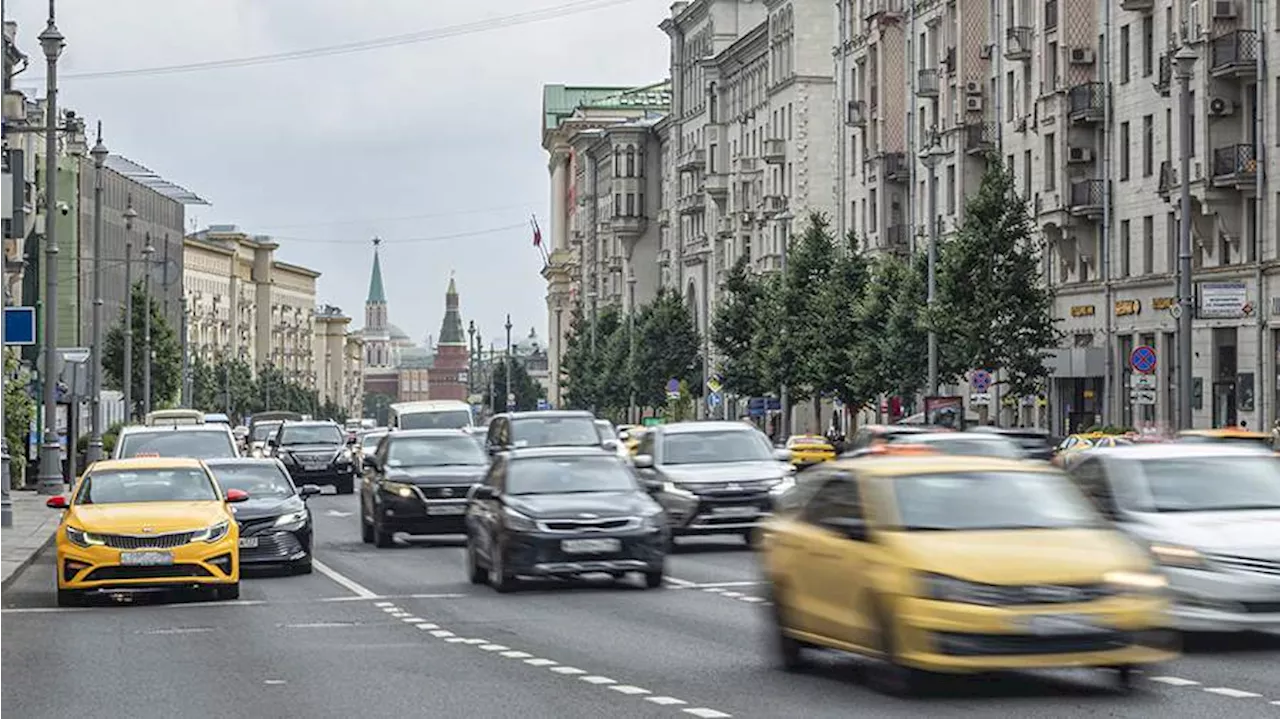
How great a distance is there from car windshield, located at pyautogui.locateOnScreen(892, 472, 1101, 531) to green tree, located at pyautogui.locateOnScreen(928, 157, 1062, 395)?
51.5 m

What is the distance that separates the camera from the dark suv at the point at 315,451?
62562 mm

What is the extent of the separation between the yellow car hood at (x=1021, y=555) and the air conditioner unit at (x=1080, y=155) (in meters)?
56.9

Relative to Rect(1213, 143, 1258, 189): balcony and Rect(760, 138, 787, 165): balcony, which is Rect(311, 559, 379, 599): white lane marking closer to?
Rect(1213, 143, 1258, 189): balcony

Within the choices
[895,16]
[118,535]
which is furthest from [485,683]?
[895,16]

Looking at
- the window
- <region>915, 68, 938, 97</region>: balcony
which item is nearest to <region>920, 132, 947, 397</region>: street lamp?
the window

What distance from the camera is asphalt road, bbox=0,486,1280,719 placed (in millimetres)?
15859

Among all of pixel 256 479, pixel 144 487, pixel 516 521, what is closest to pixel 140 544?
pixel 144 487

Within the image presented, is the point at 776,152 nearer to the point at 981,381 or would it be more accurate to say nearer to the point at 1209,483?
the point at 981,381

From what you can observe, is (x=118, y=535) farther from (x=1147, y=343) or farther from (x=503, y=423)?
(x=1147, y=343)

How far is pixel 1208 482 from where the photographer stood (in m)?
21.0

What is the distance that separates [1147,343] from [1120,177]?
4908 mm

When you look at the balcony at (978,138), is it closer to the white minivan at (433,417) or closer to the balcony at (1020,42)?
the balcony at (1020,42)

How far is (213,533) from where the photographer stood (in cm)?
2694

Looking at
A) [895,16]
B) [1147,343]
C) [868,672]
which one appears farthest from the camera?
[895,16]
